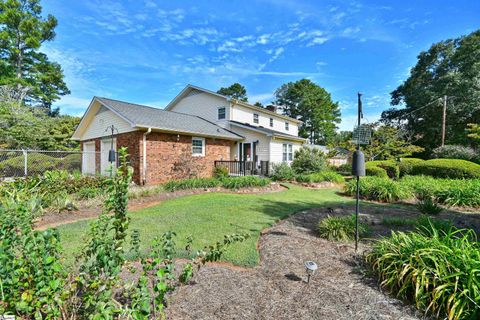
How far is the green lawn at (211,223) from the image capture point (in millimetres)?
4043

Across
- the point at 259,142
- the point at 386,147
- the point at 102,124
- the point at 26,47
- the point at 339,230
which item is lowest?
the point at 339,230

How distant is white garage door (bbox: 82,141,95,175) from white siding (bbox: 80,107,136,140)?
1.88 feet

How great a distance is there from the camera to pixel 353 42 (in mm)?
10875

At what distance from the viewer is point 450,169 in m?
12.9

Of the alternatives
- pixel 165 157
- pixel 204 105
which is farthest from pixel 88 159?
pixel 204 105

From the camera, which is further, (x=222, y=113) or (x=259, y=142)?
(x=222, y=113)

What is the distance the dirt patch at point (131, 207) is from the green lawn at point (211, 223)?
28.0 inches

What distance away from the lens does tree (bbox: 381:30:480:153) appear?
24.4m

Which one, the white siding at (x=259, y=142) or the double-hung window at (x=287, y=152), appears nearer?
the white siding at (x=259, y=142)

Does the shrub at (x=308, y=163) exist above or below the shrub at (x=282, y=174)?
above

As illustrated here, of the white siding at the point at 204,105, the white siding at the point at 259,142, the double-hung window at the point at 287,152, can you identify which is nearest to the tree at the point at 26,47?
the white siding at the point at 204,105

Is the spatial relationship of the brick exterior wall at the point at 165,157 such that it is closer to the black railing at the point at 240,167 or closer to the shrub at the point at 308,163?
the black railing at the point at 240,167

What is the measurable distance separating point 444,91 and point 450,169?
62.5 feet

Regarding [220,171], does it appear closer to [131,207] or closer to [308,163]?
[308,163]
